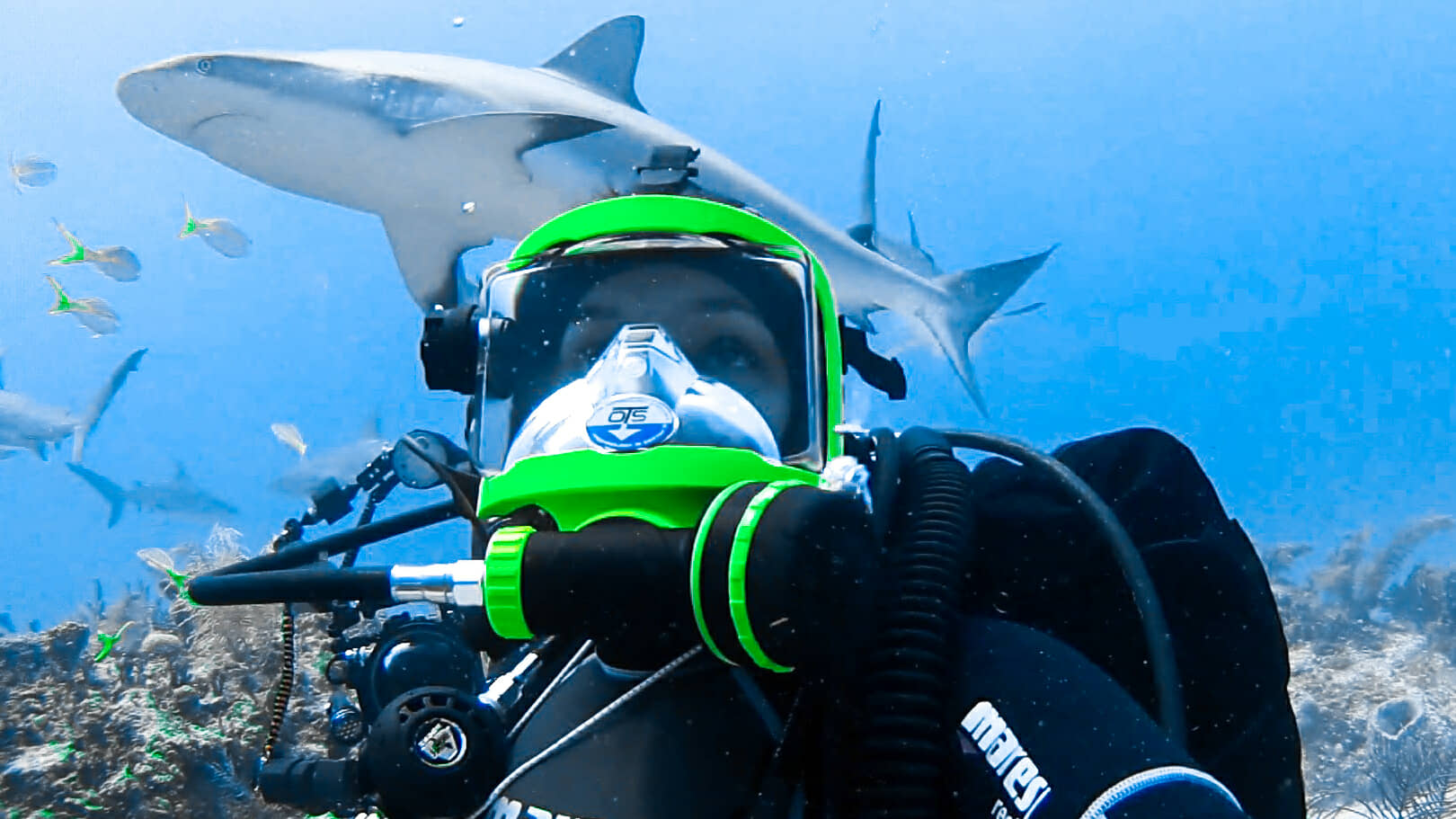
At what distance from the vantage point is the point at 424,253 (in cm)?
744

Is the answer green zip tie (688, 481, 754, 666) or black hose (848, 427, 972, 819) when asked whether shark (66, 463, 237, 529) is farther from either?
→ green zip tie (688, 481, 754, 666)

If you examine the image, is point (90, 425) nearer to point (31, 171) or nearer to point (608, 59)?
point (31, 171)

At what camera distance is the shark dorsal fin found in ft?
23.9

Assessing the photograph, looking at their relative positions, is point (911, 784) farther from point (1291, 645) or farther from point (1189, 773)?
point (1291, 645)

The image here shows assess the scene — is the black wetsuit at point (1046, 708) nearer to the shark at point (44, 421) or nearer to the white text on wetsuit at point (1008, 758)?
the white text on wetsuit at point (1008, 758)

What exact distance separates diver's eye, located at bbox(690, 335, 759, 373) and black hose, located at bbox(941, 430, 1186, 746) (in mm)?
658

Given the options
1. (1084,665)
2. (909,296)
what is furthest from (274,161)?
(1084,665)

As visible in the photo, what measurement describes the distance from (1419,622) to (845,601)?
16.1 meters

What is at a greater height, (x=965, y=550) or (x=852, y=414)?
(x=852, y=414)

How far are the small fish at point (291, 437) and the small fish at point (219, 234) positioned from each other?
226cm

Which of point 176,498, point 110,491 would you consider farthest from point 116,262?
point 110,491

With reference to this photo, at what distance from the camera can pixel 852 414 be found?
2764 mm

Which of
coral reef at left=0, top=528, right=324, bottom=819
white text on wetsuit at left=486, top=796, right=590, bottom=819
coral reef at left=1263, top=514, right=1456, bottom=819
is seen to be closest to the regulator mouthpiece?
white text on wetsuit at left=486, top=796, right=590, bottom=819

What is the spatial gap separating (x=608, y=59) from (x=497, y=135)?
134cm
